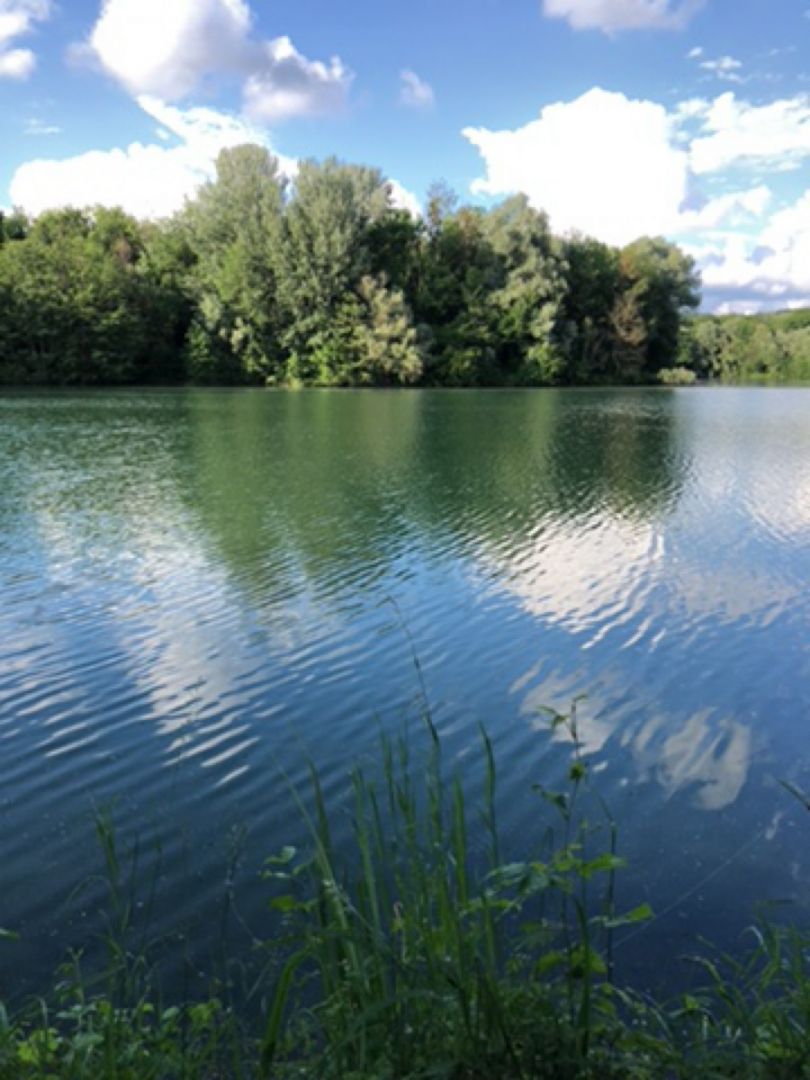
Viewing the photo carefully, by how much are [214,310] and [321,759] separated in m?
59.2

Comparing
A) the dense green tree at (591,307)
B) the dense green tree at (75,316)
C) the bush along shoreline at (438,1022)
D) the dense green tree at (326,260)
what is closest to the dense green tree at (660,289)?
the dense green tree at (591,307)

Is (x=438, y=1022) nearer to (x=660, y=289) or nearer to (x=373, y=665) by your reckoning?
(x=373, y=665)

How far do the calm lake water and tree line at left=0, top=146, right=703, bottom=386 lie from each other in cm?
4287

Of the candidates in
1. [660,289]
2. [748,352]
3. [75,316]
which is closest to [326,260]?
[75,316]

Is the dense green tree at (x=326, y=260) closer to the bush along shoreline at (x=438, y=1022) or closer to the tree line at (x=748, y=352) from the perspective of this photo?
the tree line at (x=748, y=352)

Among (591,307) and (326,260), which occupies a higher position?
(326,260)

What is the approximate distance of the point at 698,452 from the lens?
26.4m

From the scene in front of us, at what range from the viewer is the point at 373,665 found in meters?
8.27

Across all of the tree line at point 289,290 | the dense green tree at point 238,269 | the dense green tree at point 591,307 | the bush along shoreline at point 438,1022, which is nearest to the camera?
the bush along shoreline at point 438,1022

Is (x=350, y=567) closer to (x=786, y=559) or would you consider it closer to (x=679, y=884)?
(x=786, y=559)

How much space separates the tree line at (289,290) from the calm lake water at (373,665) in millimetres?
42871

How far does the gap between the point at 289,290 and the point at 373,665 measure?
57.2 meters

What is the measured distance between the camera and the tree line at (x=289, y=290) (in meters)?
58.6

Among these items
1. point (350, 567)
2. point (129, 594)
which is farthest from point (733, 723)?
point (129, 594)
